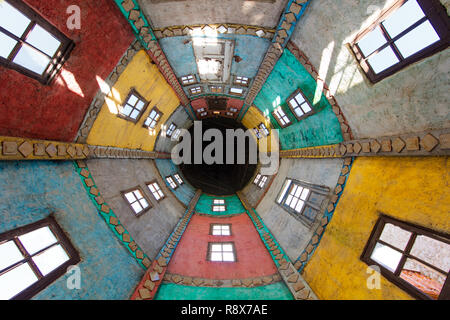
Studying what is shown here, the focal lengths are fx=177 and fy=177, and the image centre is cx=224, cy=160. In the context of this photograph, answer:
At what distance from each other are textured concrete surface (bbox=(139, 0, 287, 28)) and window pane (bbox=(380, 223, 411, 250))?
5944 mm

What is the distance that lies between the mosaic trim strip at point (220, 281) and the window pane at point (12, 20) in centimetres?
Result: 694

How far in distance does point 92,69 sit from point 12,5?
158 centimetres

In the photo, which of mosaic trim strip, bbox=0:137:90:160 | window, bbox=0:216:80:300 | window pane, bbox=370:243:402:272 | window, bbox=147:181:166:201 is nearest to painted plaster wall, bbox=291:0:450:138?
window pane, bbox=370:243:402:272

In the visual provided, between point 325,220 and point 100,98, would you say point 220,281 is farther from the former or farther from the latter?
point 100,98

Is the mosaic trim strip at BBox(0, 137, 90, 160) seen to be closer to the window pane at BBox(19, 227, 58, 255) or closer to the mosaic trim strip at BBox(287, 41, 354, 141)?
the window pane at BBox(19, 227, 58, 255)

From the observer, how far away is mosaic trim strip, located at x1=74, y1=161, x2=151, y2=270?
16.1 ft

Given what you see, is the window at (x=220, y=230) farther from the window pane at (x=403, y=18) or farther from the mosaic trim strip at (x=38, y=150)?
the window pane at (x=403, y=18)

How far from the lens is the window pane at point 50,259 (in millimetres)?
3531

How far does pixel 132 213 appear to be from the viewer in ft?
20.2

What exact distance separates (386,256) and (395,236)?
1.49ft

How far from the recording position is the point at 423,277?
3.17 meters
